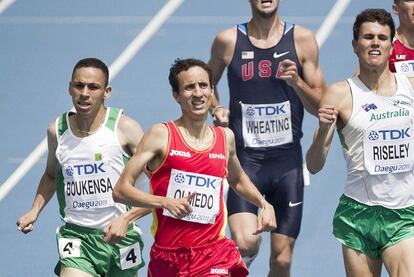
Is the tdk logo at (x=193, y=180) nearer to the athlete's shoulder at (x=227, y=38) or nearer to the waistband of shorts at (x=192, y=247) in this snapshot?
the waistband of shorts at (x=192, y=247)

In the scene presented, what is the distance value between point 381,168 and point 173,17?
27.7ft

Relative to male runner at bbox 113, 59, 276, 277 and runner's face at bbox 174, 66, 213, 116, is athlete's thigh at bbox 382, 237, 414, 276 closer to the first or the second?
male runner at bbox 113, 59, 276, 277

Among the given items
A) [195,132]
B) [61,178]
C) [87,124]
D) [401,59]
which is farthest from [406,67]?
[61,178]

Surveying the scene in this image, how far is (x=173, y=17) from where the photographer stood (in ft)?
53.6

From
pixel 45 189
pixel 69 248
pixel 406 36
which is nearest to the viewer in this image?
pixel 69 248

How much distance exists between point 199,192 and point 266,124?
5.30 ft

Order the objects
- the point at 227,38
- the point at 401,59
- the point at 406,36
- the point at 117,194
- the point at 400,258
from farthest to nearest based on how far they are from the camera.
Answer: the point at 227,38 → the point at 406,36 → the point at 401,59 → the point at 400,258 → the point at 117,194

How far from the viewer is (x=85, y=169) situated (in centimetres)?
843

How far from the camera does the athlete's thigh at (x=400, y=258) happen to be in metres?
7.96

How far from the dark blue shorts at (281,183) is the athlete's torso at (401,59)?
2.97 feet

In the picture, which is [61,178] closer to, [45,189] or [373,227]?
[45,189]

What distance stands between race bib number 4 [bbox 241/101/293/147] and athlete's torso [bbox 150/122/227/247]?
146cm

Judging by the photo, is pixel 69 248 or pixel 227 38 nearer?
pixel 69 248

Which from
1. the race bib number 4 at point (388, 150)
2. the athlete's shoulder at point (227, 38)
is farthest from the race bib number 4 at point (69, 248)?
the athlete's shoulder at point (227, 38)
